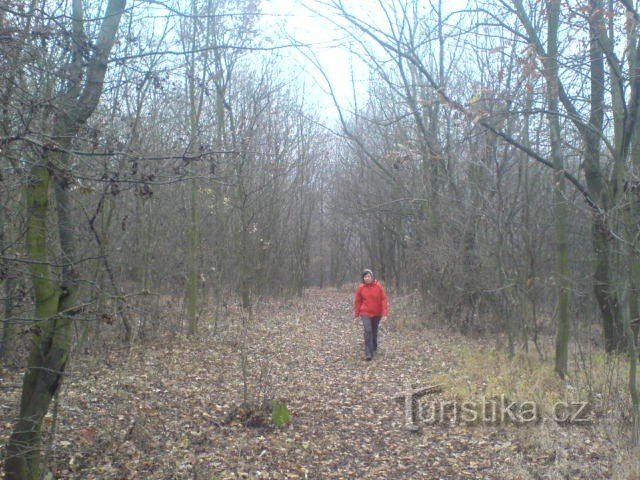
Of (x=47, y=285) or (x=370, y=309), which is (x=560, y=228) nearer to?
(x=370, y=309)

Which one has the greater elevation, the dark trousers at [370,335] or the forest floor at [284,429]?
the dark trousers at [370,335]

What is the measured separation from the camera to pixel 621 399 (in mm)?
6125

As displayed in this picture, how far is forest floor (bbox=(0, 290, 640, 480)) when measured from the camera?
17.6 ft

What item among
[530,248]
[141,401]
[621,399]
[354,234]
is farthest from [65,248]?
[354,234]

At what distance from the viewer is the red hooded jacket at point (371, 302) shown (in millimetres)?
10391

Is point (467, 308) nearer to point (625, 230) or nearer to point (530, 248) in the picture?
point (530, 248)

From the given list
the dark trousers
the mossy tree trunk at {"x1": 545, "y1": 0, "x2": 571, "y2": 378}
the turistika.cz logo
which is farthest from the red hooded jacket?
the mossy tree trunk at {"x1": 545, "y1": 0, "x2": 571, "y2": 378}

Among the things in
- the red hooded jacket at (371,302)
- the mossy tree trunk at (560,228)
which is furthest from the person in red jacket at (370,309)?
the mossy tree trunk at (560,228)

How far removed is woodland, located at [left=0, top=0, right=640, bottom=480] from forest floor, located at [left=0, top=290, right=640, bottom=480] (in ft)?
0.12

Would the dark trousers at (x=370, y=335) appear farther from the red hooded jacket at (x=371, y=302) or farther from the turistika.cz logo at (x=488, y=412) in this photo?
the turistika.cz logo at (x=488, y=412)

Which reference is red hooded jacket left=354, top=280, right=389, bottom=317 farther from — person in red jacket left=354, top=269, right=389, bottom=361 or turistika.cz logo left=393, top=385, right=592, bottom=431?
turistika.cz logo left=393, top=385, right=592, bottom=431

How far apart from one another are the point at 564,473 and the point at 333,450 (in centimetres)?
232

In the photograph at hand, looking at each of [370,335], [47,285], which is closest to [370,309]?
[370,335]

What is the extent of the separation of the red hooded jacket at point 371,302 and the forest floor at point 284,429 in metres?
0.99
